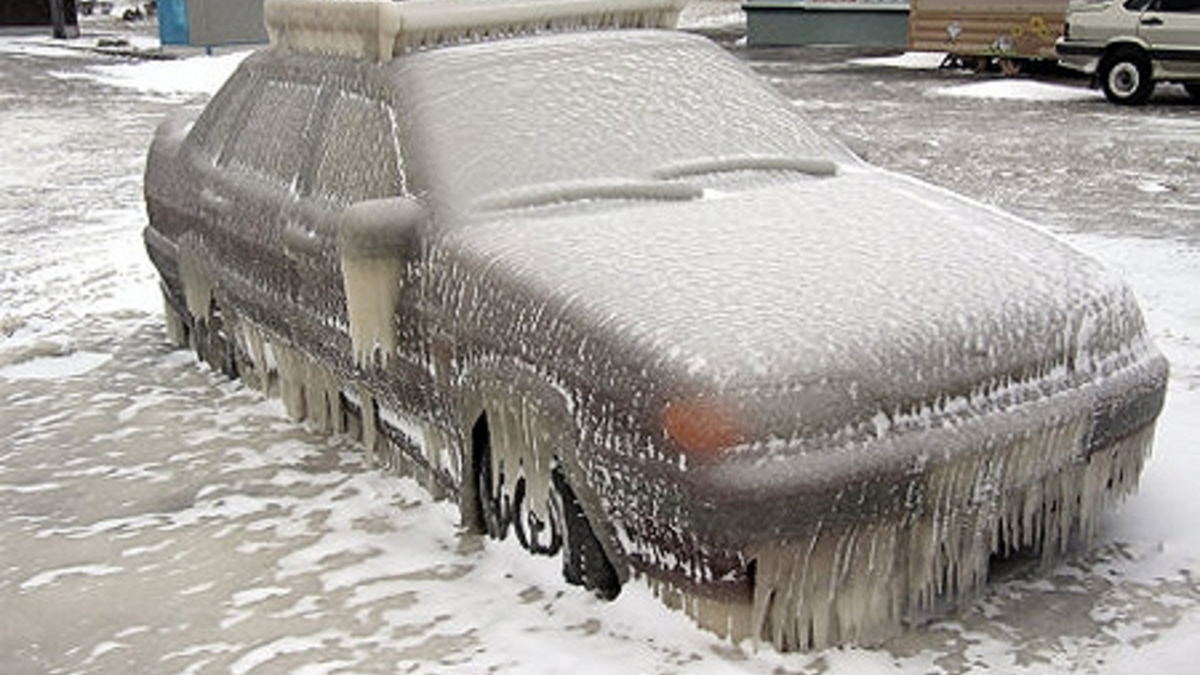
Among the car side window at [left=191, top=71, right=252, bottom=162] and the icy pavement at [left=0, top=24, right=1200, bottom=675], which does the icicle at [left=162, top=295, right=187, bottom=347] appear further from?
the car side window at [left=191, top=71, right=252, bottom=162]

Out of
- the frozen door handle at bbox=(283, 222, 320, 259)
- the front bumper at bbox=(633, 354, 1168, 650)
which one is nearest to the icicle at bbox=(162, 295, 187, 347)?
the frozen door handle at bbox=(283, 222, 320, 259)

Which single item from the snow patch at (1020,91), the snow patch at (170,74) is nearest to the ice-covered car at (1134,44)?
the snow patch at (1020,91)

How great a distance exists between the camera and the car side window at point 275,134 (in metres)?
4.88

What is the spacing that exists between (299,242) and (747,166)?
1.57 m

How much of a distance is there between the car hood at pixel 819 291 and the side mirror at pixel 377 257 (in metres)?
0.20

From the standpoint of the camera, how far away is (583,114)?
426 cm

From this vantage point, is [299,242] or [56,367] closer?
[299,242]

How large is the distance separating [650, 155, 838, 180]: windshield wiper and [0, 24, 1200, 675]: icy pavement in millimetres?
879

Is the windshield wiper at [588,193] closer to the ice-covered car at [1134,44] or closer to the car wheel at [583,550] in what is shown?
the car wheel at [583,550]

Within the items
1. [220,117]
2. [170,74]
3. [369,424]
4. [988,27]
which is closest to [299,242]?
[369,424]

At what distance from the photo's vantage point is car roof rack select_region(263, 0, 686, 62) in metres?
4.46

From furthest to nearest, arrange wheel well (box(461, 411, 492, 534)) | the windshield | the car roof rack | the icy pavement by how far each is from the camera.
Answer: the car roof rack → the windshield → wheel well (box(461, 411, 492, 534)) → the icy pavement

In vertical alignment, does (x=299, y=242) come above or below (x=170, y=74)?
above

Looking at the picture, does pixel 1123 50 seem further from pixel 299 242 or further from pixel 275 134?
pixel 299 242
